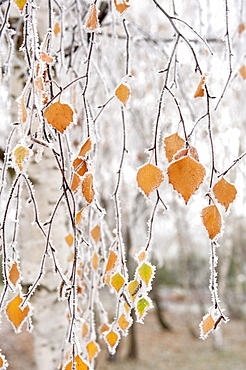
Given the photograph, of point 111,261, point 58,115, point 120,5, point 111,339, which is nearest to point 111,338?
point 111,339

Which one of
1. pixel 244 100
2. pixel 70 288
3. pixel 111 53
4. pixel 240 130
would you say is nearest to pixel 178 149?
pixel 70 288

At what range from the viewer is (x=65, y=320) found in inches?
54.9

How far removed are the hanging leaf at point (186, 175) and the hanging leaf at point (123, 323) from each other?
360 millimetres

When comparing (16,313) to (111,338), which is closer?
(16,313)

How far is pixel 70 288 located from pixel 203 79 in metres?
0.40

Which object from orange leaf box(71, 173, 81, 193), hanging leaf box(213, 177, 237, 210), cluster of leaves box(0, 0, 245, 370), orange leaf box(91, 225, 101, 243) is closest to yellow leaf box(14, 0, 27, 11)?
cluster of leaves box(0, 0, 245, 370)

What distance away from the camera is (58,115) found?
0.64 meters

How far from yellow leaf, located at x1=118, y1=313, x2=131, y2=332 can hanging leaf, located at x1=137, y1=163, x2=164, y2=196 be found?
32 cm

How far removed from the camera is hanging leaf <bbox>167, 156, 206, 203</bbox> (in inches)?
23.7

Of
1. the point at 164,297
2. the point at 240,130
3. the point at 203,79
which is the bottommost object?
the point at 203,79

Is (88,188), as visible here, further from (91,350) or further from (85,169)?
(91,350)

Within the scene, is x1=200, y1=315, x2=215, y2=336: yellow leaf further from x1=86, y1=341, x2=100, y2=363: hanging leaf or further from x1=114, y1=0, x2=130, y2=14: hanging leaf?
x1=114, y1=0, x2=130, y2=14: hanging leaf

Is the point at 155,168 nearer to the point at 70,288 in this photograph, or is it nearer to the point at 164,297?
the point at 70,288

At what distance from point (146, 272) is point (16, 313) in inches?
10.4
